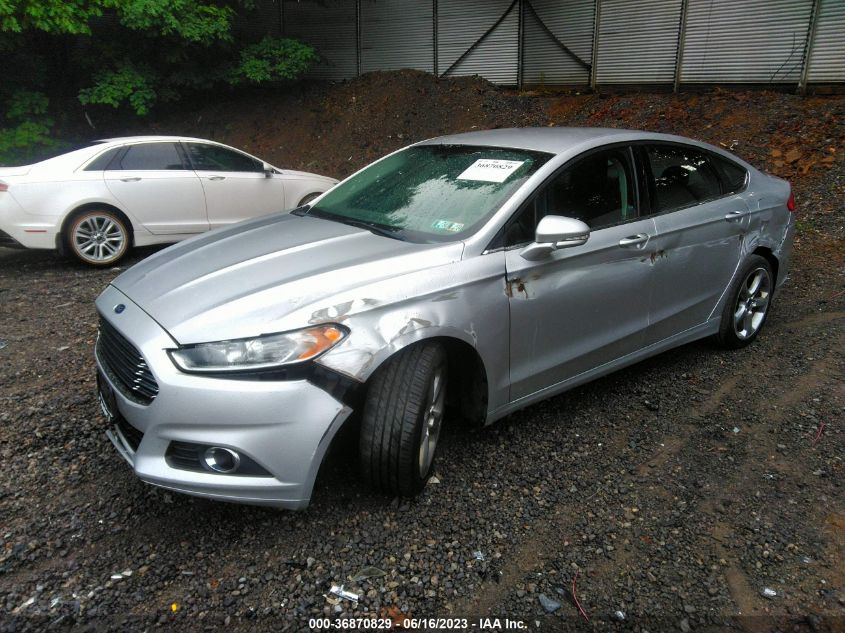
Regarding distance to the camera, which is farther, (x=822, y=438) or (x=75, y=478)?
(x=822, y=438)

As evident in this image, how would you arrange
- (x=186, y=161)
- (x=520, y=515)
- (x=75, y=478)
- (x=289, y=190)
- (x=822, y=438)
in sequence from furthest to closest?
1. (x=289, y=190)
2. (x=186, y=161)
3. (x=822, y=438)
4. (x=75, y=478)
5. (x=520, y=515)

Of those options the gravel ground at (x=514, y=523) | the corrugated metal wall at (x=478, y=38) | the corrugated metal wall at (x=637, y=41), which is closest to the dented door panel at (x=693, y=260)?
the gravel ground at (x=514, y=523)

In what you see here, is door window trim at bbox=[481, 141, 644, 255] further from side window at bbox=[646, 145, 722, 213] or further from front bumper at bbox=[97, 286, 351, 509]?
front bumper at bbox=[97, 286, 351, 509]

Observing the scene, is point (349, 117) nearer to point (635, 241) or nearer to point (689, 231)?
point (689, 231)

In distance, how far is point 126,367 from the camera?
9.31 feet

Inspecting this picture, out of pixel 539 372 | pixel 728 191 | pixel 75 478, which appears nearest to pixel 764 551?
pixel 539 372

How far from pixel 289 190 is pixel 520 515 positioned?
6766mm

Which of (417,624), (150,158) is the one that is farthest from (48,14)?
(417,624)

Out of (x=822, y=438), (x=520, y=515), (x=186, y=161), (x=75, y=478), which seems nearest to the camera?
(x=520, y=515)

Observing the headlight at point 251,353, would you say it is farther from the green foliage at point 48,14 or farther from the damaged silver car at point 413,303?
the green foliage at point 48,14

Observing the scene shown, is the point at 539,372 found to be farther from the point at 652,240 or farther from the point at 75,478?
the point at 75,478

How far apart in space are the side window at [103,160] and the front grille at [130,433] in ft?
17.8

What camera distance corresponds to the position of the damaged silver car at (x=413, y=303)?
2.63 m

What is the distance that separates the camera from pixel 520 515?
121 inches
